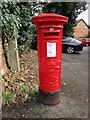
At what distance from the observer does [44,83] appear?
7.57 ft

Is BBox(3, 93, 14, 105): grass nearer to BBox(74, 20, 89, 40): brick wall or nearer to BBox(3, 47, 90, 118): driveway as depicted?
BBox(3, 47, 90, 118): driveway

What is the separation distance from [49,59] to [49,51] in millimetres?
156

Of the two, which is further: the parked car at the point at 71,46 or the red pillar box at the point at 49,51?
the parked car at the point at 71,46

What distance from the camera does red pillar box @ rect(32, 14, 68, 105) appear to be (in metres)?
1.95

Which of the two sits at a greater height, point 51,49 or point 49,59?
point 51,49

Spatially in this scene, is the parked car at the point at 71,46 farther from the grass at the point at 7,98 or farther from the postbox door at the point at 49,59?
the postbox door at the point at 49,59

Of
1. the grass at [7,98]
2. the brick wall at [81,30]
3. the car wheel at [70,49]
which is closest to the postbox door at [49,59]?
the grass at [7,98]

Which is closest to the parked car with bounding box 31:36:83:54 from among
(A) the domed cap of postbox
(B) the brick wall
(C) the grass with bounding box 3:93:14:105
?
(C) the grass with bounding box 3:93:14:105

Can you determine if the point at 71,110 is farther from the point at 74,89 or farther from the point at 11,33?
the point at 11,33

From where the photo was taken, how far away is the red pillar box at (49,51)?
1952 mm

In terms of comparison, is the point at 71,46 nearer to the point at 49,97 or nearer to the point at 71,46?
the point at 71,46

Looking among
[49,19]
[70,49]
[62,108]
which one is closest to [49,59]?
[49,19]

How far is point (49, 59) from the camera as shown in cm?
214

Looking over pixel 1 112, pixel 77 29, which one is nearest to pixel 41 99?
pixel 1 112
